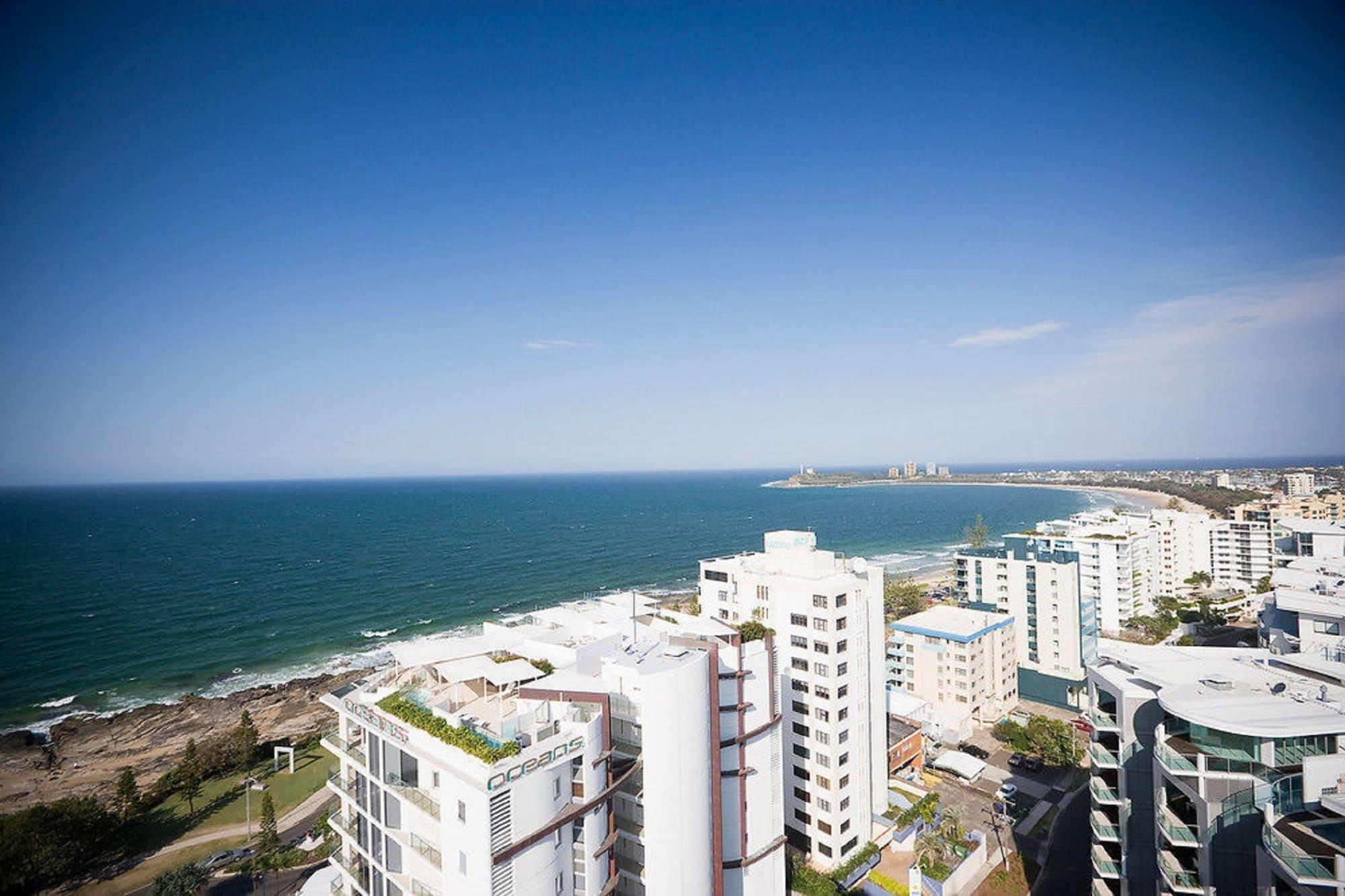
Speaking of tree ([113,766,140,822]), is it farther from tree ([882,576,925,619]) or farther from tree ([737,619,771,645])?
tree ([882,576,925,619])

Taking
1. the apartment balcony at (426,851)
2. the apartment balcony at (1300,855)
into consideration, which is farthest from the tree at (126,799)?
the apartment balcony at (1300,855)

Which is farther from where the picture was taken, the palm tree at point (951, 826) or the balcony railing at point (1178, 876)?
the palm tree at point (951, 826)

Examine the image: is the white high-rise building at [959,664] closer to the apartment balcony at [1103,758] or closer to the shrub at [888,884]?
the shrub at [888,884]

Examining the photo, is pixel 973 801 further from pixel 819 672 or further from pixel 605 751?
pixel 605 751

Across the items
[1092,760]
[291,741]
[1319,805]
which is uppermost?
[1319,805]

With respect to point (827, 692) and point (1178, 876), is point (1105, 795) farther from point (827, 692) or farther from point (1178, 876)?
point (827, 692)

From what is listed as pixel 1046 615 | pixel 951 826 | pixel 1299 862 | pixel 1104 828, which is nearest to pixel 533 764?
pixel 1299 862

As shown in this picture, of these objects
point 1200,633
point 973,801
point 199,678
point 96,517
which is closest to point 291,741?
point 199,678
